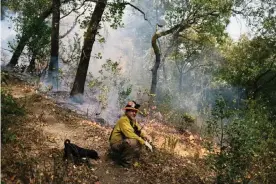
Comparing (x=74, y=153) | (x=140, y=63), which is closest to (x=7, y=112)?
(x=74, y=153)

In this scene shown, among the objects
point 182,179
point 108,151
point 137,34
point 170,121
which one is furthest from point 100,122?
point 137,34

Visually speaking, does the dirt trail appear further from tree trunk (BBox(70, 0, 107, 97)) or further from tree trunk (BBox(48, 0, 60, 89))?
tree trunk (BBox(48, 0, 60, 89))

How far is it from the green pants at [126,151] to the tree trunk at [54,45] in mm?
8473

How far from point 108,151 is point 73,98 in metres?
6.08

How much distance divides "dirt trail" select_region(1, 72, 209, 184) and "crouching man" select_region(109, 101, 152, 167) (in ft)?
0.80

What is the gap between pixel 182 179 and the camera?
9172 millimetres

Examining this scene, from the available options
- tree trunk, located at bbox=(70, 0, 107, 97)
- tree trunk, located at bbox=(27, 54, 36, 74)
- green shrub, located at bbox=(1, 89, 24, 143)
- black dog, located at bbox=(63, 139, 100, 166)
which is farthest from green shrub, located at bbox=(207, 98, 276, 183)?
tree trunk, located at bbox=(27, 54, 36, 74)

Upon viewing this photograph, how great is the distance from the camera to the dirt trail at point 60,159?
Result: 23.3 ft

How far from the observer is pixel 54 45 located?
1614cm

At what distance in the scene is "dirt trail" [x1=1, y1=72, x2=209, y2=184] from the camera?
7094 millimetres

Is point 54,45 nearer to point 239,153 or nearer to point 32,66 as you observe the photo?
point 32,66

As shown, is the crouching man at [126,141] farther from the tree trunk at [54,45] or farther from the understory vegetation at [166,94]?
the tree trunk at [54,45]

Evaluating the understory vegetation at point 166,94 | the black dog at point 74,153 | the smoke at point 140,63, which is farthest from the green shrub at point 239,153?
the smoke at point 140,63

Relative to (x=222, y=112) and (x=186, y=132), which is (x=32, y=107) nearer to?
(x=222, y=112)
